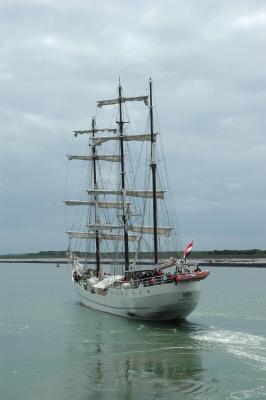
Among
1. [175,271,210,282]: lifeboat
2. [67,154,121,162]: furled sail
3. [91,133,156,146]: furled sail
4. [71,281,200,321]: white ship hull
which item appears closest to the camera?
[175,271,210,282]: lifeboat

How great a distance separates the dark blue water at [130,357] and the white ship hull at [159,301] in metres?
0.83

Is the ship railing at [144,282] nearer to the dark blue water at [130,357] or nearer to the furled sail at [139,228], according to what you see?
the dark blue water at [130,357]

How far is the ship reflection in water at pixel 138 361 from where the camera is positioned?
77.1ft

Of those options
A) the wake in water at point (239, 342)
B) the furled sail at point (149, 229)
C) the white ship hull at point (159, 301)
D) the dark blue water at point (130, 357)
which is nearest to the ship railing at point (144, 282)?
the white ship hull at point (159, 301)

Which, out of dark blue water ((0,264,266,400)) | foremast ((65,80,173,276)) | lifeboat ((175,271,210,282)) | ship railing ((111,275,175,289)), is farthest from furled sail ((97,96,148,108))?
dark blue water ((0,264,266,400))

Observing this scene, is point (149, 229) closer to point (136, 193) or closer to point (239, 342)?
point (136, 193)

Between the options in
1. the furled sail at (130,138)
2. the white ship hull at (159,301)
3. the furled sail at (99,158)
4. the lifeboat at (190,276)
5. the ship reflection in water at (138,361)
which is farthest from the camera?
the furled sail at (99,158)

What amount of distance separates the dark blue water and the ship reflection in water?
4 cm

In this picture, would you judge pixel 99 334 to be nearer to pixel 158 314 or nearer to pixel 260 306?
pixel 158 314

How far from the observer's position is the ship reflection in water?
23.5 metres

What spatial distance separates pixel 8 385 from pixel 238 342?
1465cm

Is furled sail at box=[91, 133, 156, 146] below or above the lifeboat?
above

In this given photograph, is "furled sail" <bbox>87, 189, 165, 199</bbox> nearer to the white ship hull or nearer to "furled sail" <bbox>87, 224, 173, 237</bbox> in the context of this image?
"furled sail" <bbox>87, 224, 173, 237</bbox>

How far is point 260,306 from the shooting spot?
59.1 metres
